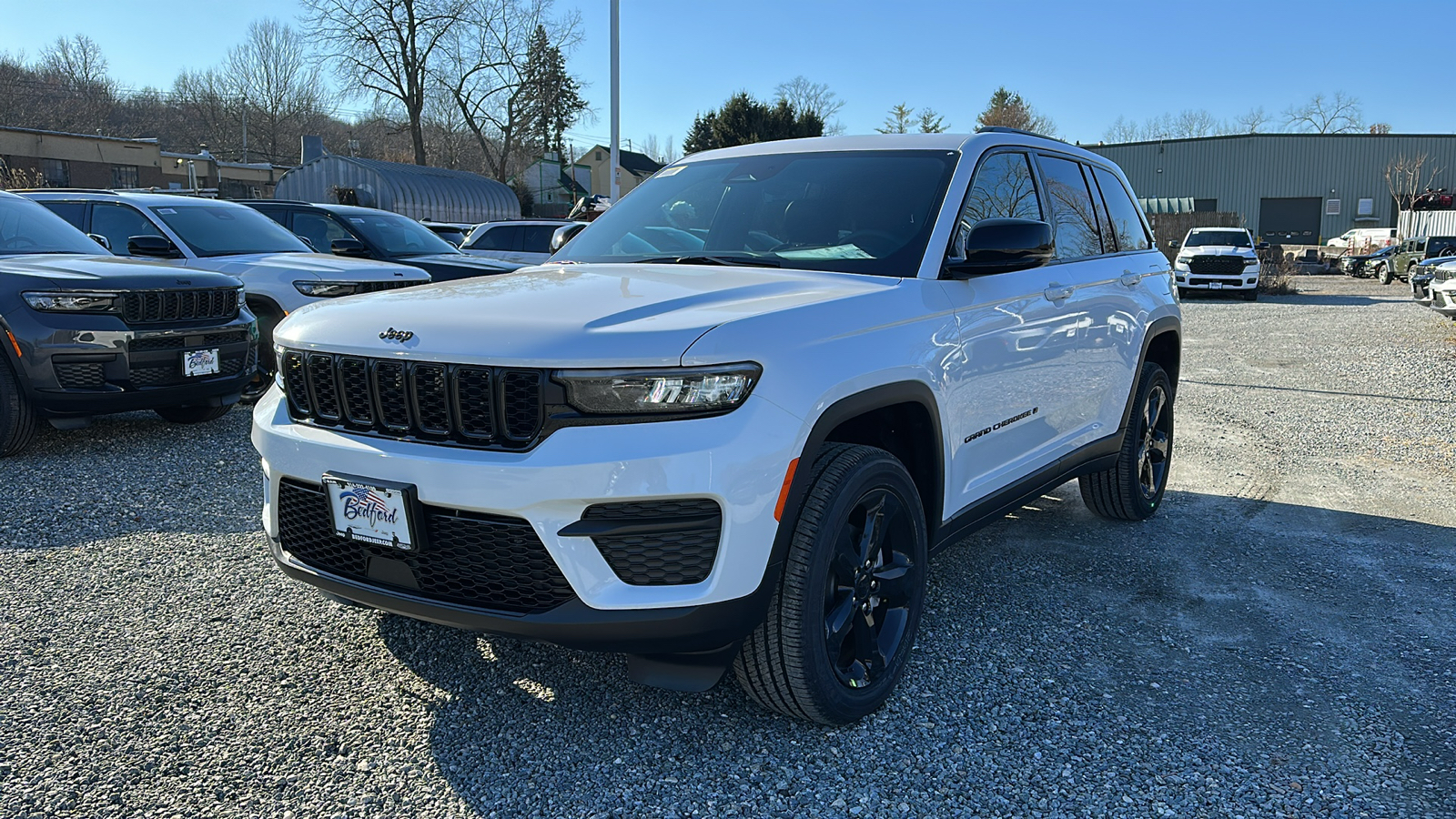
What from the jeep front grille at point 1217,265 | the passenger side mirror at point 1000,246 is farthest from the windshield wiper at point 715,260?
the jeep front grille at point 1217,265

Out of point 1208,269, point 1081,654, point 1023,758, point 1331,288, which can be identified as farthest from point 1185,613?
point 1331,288

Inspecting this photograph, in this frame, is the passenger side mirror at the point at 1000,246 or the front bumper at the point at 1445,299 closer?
the passenger side mirror at the point at 1000,246

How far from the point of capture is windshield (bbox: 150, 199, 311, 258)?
8.49m

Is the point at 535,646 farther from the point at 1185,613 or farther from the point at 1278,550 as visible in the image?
the point at 1278,550

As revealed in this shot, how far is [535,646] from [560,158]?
58522mm

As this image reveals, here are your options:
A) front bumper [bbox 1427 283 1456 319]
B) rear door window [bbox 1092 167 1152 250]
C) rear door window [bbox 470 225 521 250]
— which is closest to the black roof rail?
rear door window [bbox 1092 167 1152 250]

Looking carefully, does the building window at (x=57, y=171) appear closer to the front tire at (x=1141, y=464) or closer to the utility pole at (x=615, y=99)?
the utility pole at (x=615, y=99)

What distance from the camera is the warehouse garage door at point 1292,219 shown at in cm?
5494

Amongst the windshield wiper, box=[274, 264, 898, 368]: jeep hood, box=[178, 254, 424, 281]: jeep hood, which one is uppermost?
box=[178, 254, 424, 281]: jeep hood

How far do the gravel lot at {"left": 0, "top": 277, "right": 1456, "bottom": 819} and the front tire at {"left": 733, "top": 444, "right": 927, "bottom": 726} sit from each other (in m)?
0.17

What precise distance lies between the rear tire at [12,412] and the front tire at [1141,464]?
20.0 ft

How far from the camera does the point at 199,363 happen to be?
6680 millimetres

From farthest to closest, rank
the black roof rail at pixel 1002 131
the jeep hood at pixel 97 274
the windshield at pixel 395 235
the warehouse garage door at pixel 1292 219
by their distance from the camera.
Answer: the warehouse garage door at pixel 1292 219, the windshield at pixel 395 235, the jeep hood at pixel 97 274, the black roof rail at pixel 1002 131

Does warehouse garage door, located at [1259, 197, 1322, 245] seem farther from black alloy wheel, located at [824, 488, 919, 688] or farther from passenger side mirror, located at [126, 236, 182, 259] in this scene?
black alloy wheel, located at [824, 488, 919, 688]
